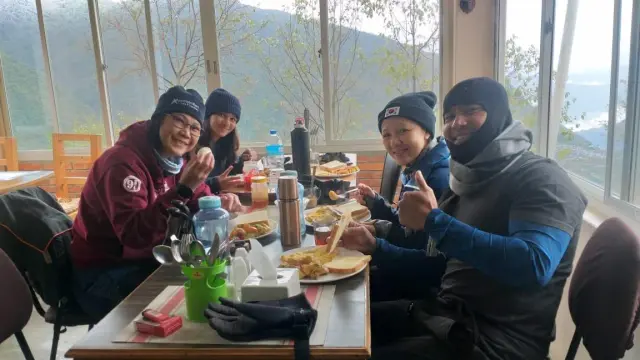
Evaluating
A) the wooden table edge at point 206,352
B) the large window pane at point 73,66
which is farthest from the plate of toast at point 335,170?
the large window pane at point 73,66

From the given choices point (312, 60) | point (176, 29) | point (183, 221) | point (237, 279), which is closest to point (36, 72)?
point (176, 29)

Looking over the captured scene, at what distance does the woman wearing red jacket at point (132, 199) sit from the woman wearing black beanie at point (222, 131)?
2.90ft

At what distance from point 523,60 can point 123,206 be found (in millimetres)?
2280

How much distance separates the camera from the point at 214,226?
57.4 inches

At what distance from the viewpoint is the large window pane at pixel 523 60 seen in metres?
2.43

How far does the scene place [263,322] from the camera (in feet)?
2.91

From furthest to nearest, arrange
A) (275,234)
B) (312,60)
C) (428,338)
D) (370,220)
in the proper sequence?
1. (312,60)
2. (370,220)
3. (275,234)
4. (428,338)

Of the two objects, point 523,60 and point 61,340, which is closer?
point 61,340

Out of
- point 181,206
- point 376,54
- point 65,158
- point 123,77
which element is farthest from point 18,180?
point 376,54

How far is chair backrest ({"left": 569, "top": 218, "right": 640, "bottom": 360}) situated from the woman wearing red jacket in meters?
1.13

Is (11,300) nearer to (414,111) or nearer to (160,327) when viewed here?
(160,327)

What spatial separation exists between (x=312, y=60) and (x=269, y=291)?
9.76ft

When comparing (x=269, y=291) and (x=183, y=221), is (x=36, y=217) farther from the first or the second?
(x=269, y=291)

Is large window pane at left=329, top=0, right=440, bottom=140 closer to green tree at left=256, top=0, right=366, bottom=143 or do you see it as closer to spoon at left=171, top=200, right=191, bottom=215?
green tree at left=256, top=0, right=366, bottom=143
